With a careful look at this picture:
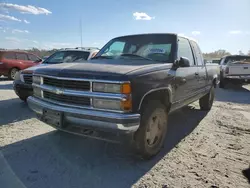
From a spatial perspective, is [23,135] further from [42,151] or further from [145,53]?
[145,53]

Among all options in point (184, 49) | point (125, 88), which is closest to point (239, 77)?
point (184, 49)

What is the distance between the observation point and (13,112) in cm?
592

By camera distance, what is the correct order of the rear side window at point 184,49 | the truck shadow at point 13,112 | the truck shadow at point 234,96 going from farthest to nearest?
the truck shadow at point 234,96
the truck shadow at point 13,112
the rear side window at point 184,49

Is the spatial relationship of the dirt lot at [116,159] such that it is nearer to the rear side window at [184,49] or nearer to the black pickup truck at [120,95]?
the black pickup truck at [120,95]

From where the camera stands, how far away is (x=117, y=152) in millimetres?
3795

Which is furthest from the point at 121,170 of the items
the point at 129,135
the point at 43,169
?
the point at 43,169

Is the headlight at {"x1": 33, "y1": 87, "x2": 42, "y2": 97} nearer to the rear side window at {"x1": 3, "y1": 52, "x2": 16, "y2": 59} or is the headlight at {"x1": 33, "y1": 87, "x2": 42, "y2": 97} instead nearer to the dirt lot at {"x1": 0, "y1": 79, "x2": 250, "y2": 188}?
the dirt lot at {"x1": 0, "y1": 79, "x2": 250, "y2": 188}

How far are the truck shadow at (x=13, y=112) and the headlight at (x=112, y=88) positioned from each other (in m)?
3.11

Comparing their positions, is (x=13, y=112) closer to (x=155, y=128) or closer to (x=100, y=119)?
(x=100, y=119)

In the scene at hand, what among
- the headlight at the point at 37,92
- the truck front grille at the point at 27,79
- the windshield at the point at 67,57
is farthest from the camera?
the windshield at the point at 67,57

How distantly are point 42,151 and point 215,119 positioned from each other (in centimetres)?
426

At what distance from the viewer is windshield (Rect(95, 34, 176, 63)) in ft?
13.7

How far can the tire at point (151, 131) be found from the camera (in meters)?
3.22

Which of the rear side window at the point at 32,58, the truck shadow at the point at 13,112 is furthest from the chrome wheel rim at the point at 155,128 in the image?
the rear side window at the point at 32,58
